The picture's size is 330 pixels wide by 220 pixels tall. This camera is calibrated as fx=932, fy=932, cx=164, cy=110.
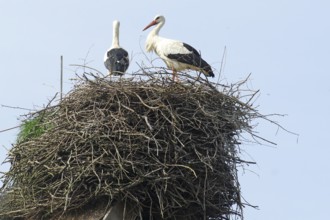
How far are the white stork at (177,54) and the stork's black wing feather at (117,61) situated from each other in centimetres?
38

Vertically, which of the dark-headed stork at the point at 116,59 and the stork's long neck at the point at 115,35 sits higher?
the stork's long neck at the point at 115,35

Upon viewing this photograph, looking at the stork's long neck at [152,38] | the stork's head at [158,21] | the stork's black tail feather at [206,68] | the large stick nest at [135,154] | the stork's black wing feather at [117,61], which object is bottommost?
the large stick nest at [135,154]

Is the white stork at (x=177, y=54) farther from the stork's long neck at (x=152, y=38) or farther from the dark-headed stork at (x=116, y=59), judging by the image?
the dark-headed stork at (x=116, y=59)

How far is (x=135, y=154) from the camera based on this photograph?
7.61 m

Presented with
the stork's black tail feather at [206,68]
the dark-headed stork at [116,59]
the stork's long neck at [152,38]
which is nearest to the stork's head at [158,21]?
the stork's long neck at [152,38]

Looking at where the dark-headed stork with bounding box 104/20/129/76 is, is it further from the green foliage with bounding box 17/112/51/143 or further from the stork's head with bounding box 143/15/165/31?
the green foliage with bounding box 17/112/51/143

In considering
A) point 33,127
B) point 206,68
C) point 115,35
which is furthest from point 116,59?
point 33,127

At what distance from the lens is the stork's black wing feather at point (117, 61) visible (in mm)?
10445

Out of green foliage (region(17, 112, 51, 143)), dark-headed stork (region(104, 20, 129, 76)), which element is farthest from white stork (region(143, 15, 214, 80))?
green foliage (region(17, 112, 51, 143))

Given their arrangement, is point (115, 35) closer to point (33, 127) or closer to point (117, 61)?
point (117, 61)

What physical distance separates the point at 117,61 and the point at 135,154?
A: 309 centimetres

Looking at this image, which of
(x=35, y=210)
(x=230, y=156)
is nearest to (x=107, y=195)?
(x=35, y=210)

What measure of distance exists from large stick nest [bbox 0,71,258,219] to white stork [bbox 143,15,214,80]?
185 centimetres

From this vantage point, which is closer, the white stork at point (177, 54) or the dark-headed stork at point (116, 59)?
the white stork at point (177, 54)
